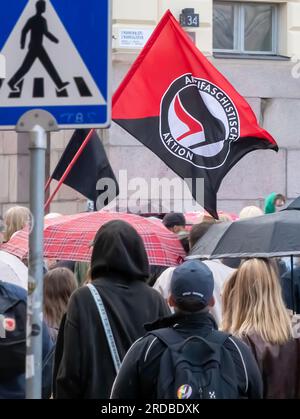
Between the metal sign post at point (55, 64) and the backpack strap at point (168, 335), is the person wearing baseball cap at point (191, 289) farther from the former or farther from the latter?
the metal sign post at point (55, 64)

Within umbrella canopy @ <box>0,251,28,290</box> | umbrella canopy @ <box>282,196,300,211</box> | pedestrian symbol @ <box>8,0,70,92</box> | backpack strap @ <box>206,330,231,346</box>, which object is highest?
pedestrian symbol @ <box>8,0,70,92</box>

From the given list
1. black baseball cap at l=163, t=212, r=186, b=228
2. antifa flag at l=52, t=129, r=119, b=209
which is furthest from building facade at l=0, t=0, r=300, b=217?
black baseball cap at l=163, t=212, r=186, b=228

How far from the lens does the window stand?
612 inches

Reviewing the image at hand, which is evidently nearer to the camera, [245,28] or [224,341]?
[224,341]

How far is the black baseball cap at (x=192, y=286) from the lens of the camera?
444 centimetres

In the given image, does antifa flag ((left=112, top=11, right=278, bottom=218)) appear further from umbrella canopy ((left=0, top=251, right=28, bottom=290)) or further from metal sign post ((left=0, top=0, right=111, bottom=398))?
metal sign post ((left=0, top=0, right=111, bottom=398))

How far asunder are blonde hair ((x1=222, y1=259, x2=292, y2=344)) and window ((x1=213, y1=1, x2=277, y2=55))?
983 centimetres

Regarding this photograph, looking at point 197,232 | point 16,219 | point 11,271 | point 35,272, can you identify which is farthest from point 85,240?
point 35,272

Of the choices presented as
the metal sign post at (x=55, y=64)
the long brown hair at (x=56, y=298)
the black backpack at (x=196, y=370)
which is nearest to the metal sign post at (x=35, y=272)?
the metal sign post at (x=55, y=64)

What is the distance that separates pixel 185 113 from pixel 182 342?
490 cm

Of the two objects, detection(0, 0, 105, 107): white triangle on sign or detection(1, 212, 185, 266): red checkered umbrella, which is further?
detection(1, 212, 185, 266): red checkered umbrella

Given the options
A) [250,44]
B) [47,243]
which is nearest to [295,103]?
[250,44]

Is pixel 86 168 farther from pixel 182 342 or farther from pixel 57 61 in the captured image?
pixel 57 61

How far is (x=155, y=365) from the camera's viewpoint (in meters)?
4.29
